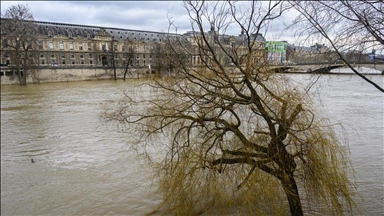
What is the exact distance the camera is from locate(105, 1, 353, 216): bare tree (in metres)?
4.61

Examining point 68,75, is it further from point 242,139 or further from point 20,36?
point 242,139

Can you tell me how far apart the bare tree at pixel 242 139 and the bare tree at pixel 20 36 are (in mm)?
32629

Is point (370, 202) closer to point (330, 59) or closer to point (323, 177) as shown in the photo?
point (323, 177)

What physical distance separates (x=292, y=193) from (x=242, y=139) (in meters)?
1.08

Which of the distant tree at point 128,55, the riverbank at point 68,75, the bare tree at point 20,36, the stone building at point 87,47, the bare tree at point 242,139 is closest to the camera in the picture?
the bare tree at point 242,139

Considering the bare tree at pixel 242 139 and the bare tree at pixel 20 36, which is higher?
the bare tree at pixel 20 36

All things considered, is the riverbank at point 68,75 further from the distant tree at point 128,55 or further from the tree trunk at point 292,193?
the tree trunk at point 292,193

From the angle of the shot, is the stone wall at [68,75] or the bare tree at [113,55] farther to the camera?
the bare tree at [113,55]

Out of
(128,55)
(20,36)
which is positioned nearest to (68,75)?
(128,55)

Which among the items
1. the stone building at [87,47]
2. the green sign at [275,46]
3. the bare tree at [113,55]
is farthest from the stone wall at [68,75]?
the green sign at [275,46]

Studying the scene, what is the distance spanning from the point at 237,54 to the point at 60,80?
44.2m

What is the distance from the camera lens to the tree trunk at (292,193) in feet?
15.2

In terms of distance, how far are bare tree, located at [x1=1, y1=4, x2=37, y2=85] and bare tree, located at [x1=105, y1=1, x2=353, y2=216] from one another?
32629mm

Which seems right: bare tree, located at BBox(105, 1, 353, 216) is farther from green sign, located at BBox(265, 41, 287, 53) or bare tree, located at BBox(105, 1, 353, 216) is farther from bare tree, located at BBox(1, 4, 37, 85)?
bare tree, located at BBox(1, 4, 37, 85)
